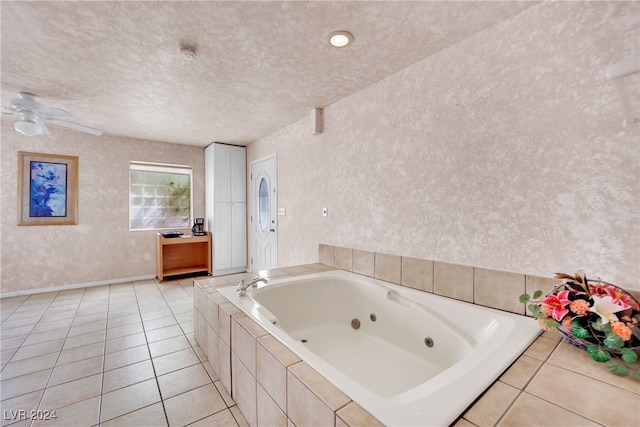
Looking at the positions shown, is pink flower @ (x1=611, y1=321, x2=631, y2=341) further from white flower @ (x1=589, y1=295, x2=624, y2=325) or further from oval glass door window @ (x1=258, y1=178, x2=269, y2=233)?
oval glass door window @ (x1=258, y1=178, x2=269, y2=233)

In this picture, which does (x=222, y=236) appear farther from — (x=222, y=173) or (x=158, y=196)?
(x=158, y=196)

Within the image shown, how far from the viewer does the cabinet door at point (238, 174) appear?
181 inches

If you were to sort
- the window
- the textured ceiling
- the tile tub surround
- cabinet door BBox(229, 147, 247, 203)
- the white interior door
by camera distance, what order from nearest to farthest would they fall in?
1. the tile tub surround
2. the textured ceiling
3. the white interior door
4. the window
5. cabinet door BBox(229, 147, 247, 203)

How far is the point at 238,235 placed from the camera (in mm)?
4715

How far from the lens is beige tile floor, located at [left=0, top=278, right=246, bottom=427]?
4.89 feet

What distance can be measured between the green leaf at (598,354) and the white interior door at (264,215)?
3194mm

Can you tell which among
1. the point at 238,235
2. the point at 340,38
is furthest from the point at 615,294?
the point at 238,235

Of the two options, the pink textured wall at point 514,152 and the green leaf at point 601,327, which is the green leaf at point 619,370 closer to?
the green leaf at point 601,327

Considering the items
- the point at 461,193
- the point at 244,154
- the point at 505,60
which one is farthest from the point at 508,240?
the point at 244,154

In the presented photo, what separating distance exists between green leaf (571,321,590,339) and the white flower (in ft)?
0.25

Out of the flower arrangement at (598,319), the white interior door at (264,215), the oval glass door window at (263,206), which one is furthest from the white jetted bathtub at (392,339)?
the oval glass door window at (263,206)

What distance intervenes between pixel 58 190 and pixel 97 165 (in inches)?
22.7

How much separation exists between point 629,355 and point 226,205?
459 cm

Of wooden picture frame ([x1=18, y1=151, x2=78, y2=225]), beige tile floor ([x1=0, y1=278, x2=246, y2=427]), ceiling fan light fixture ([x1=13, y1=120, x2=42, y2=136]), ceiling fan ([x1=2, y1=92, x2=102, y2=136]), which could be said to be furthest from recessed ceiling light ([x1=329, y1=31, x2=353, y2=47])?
wooden picture frame ([x1=18, y1=151, x2=78, y2=225])
